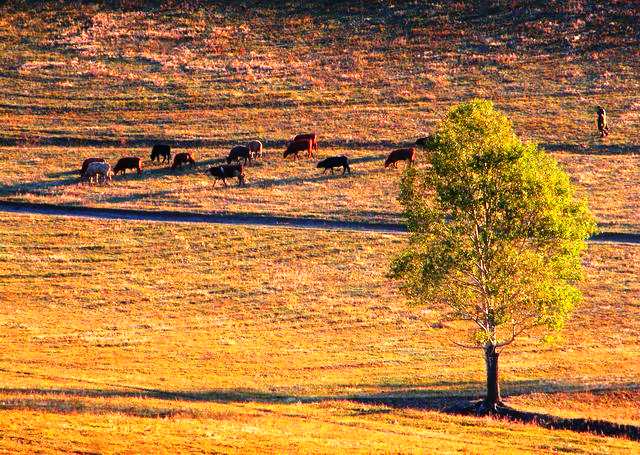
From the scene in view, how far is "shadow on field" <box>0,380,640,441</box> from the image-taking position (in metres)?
41.3

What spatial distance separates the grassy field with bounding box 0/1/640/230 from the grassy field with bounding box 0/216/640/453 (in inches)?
297

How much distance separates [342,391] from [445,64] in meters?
68.8

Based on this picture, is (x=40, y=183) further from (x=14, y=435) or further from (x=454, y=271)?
(x=14, y=435)

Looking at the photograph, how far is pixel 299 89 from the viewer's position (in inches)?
4119

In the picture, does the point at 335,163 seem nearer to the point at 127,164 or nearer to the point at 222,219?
the point at 222,219

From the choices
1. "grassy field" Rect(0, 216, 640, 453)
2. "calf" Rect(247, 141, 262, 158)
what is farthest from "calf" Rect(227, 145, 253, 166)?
"grassy field" Rect(0, 216, 640, 453)

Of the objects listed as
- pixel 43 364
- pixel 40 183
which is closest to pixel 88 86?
pixel 40 183

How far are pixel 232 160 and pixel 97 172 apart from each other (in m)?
9.60

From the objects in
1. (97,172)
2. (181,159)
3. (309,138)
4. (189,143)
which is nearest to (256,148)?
(309,138)

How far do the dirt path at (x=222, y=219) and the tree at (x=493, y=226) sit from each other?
2477cm

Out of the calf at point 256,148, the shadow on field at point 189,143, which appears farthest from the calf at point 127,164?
the calf at point 256,148

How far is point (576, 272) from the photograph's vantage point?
4719cm

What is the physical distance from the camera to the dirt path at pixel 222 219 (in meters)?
72.6

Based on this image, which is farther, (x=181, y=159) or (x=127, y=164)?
(x=181, y=159)
